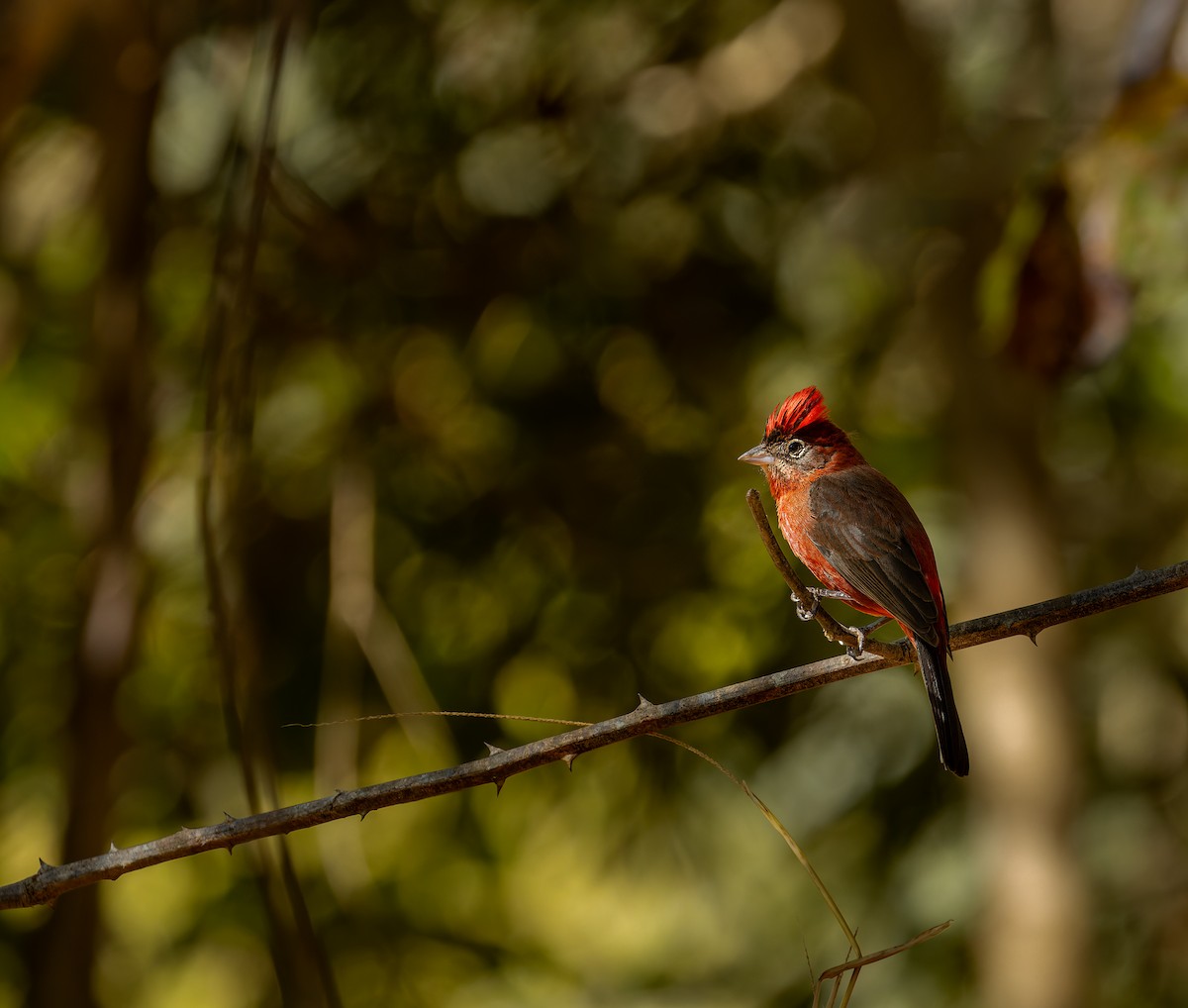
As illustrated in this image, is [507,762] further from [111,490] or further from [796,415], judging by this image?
[111,490]

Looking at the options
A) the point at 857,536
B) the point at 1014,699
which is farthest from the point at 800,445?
the point at 1014,699

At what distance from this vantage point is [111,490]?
4.01 meters

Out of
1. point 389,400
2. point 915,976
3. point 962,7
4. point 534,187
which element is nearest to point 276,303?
point 389,400

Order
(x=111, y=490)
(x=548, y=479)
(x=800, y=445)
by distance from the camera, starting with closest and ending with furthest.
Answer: (x=800, y=445) < (x=111, y=490) < (x=548, y=479)

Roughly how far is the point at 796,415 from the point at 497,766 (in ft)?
5.18

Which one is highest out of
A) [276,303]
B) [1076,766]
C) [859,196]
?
[276,303]

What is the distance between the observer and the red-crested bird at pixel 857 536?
2.71 m

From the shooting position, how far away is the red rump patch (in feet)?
10.5

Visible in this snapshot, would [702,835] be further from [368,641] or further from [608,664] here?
[368,641]

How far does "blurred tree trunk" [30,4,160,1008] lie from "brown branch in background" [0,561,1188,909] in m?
1.79

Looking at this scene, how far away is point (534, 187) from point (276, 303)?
1.17m

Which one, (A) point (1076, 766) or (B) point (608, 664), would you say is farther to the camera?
(B) point (608, 664)

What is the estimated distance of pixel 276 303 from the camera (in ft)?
17.4

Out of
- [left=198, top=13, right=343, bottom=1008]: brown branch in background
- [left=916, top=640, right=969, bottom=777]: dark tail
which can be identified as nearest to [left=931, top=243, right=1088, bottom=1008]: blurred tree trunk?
[left=916, top=640, right=969, bottom=777]: dark tail
